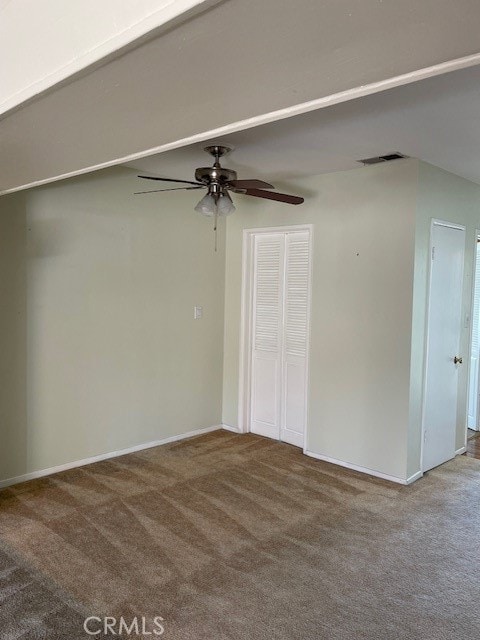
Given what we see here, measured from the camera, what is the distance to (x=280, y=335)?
4.79 m

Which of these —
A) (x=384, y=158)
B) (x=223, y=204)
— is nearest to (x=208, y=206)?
(x=223, y=204)

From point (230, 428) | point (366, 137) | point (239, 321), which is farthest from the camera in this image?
point (230, 428)

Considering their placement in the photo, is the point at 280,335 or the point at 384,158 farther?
the point at 280,335

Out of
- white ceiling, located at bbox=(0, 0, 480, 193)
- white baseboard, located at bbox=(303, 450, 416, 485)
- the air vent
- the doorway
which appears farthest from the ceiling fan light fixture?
the doorway

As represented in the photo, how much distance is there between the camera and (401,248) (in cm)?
374

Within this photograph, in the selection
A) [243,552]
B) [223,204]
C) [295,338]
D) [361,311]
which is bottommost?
[243,552]

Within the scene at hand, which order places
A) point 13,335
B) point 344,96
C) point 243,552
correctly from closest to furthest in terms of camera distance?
point 344,96, point 243,552, point 13,335

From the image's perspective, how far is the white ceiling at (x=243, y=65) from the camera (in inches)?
33.5

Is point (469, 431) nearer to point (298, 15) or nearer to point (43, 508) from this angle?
point (43, 508)

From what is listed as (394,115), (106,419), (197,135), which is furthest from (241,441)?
(197,135)

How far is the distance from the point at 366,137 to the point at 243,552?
2584mm

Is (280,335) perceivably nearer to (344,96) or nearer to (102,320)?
(102,320)

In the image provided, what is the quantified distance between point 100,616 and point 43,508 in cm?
125

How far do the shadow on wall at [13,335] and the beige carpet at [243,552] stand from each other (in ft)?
1.11
